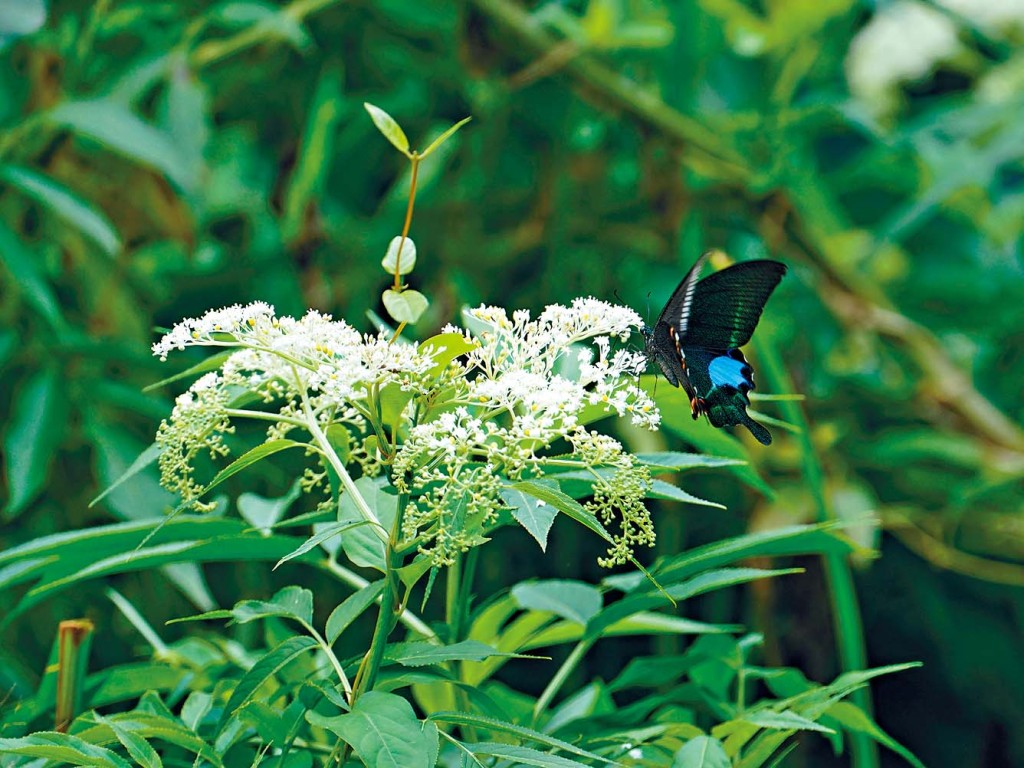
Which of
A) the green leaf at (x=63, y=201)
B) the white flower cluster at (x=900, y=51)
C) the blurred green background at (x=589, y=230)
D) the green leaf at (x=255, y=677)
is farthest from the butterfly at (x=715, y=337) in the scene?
the white flower cluster at (x=900, y=51)

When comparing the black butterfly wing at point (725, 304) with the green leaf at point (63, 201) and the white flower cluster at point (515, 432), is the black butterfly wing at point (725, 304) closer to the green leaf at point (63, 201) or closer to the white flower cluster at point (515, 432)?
the white flower cluster at point (515, 432)

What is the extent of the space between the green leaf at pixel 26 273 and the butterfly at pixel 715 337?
59cm

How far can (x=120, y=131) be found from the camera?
878 mm

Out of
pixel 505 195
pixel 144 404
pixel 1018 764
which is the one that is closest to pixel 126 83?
pixel 144 404

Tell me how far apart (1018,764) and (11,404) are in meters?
1.41

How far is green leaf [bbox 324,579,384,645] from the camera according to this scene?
384 millimetres

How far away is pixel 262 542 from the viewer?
1.44ft

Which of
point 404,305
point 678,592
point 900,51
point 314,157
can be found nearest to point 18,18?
point 314,157

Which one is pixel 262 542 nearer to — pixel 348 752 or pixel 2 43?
pixel 348 752

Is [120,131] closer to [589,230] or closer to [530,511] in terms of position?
[589,230]

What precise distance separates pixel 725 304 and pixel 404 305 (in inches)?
7.8

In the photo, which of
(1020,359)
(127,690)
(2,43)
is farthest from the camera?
(1020,359)

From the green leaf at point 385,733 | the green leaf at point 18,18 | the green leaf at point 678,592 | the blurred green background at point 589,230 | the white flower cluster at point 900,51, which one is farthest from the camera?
the white flower cluster at point 900,51

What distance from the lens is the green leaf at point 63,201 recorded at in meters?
0.83
